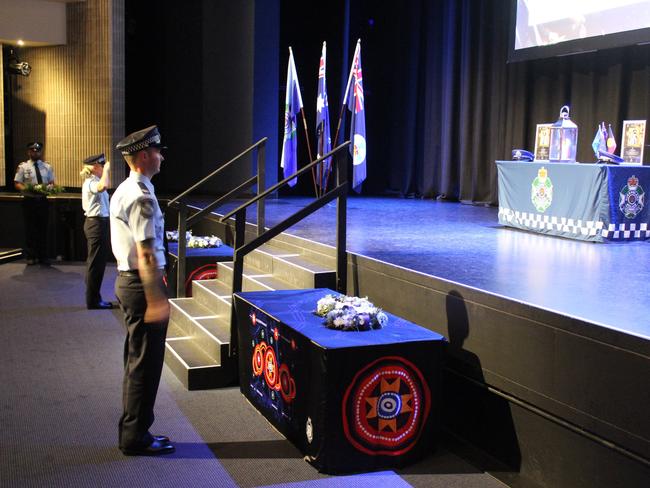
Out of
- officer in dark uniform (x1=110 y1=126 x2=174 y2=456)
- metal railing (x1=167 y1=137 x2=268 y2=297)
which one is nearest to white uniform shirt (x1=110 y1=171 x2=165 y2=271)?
officer in dark uniform (x1=110 y1=126 x2=174 y2=456)

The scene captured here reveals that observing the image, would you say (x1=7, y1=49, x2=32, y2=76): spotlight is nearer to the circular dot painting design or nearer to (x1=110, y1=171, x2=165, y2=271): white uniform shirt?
(x1=110, y1=171, x2=165, y2=271): white uniform shirt

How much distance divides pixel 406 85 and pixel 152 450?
354 inches

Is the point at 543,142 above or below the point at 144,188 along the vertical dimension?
above

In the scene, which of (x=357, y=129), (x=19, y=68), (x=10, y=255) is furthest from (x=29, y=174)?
(x=357, y=129)

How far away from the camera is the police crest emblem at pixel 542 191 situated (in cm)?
631

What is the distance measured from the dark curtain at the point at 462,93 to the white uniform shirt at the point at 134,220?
6034mm

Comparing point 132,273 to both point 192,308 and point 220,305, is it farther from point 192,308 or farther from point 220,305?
point 192,308

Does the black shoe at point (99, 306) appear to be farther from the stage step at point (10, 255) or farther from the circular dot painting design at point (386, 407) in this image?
the circular dot painting design at point (386, 407)

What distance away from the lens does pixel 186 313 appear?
550cm

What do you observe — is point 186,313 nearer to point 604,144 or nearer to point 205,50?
point 604,144

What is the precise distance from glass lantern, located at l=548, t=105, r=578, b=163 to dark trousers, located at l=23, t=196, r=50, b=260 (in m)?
6.28

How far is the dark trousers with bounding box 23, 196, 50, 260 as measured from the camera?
367 inches

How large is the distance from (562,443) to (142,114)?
10044 mm

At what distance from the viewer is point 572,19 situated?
779cm
